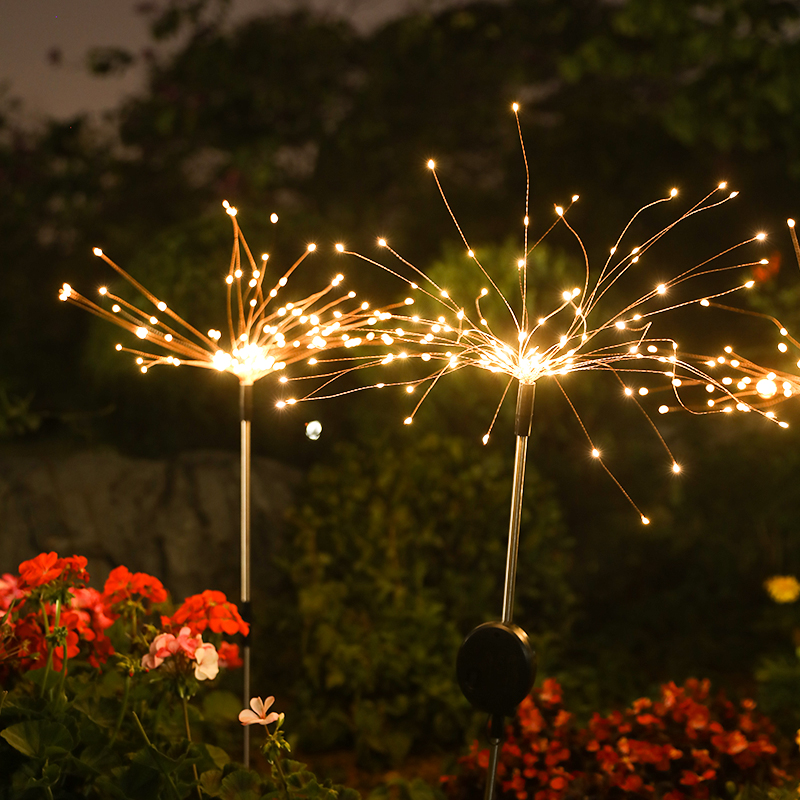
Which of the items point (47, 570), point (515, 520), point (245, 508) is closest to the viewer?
point (515, 520)

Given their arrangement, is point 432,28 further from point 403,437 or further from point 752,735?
point 752,735

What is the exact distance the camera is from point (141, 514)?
4.12 metres

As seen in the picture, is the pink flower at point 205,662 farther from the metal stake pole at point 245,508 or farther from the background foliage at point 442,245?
the background foliage at point 442,245

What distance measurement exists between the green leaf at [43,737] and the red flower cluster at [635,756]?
1352mm

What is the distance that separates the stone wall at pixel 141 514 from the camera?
391 centimetres

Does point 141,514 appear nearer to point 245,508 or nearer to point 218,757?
point 245,508

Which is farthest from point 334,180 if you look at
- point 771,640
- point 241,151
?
point 771,640

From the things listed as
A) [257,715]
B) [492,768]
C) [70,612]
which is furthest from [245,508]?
[492,768]

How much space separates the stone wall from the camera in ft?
12.8

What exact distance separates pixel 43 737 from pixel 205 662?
0.42 m

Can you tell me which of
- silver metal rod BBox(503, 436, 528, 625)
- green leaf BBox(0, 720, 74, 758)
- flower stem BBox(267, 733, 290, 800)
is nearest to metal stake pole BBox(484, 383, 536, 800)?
silver metal rod BBox(503, 436, 528, 625)

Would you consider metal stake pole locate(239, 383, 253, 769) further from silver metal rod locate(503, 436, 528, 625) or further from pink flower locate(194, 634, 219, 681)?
silver metal rod locate(503, 436, 528, 625)

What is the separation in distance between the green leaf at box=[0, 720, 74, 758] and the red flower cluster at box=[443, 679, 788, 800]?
1352 millimetres

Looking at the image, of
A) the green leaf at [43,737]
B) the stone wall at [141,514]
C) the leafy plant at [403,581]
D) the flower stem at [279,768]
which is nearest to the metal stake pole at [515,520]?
the flower stem at [279,768]
